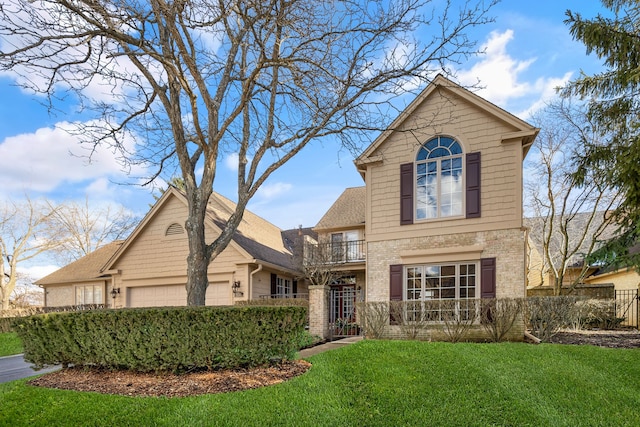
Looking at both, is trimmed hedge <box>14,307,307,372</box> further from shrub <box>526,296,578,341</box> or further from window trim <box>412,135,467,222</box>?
window trim <box>412,135,467,222</box>

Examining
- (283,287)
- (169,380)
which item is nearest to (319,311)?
(169,380)

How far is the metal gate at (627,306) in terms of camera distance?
17.0 m

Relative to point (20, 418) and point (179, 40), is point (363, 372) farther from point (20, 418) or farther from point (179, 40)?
point (179, 40)

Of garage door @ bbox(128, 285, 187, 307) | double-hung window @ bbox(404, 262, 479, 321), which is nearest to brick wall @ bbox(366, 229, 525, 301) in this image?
double-hung window @ bbox(404, 262, 479, 321)

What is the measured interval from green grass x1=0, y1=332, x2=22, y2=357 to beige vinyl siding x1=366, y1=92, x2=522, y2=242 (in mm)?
13021

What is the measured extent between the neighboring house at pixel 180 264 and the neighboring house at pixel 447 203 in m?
5.26

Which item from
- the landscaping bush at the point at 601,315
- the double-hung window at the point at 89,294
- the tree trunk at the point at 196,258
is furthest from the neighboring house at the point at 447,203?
the double-hung window at the point at 89,294

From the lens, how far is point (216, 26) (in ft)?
30.3

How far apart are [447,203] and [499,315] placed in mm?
3766

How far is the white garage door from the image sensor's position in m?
17.1

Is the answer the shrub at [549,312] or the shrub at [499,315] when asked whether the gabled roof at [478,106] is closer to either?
the shrub at [549,312]

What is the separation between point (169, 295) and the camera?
18.0 m

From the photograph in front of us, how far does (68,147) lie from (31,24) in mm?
3032

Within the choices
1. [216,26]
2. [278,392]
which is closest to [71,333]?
[278,392]
